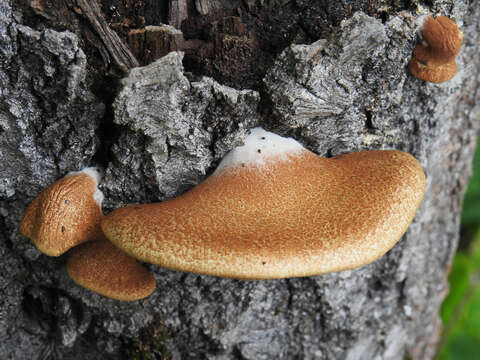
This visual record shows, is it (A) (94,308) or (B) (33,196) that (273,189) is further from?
(A) (94,308)

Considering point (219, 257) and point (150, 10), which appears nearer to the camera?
point (219, 257)

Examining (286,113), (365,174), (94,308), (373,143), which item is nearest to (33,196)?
(94,308)

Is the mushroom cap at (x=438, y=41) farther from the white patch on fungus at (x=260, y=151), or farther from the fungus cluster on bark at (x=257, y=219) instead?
the white patch on fungus at (x=260, y=151)

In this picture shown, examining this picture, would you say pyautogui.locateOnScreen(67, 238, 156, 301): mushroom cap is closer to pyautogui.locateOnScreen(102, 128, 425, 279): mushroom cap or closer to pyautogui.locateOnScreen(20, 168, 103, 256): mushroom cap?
pyautogui.locateOnScreen(20, 168, 103, 256): mushroom cap

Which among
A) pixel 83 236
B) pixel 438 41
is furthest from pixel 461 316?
pixel 83 236

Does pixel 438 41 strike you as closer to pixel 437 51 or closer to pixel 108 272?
pixel 437 51

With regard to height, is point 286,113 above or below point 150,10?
below

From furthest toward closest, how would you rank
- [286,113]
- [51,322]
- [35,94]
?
[51,322]
[286,113]
[35,94]
